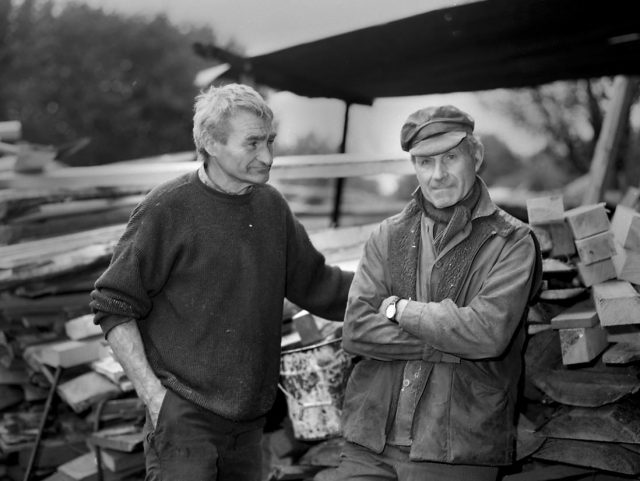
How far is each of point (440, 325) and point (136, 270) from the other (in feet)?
4.33

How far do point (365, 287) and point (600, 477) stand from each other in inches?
56.5

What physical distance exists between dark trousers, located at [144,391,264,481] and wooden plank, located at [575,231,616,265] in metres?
1.82

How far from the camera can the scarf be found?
3.01 meters

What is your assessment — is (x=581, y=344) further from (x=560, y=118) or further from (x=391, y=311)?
(x=560, y=118)

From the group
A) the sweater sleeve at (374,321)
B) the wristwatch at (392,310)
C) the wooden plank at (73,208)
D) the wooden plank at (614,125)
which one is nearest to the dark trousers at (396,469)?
the sweater sleeve at (374,321)

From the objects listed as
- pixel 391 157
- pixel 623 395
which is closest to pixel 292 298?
pixel 623 395

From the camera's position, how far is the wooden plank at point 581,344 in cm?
333

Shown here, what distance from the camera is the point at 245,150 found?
10.8 ft

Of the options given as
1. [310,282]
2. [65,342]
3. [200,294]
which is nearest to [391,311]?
[310,282]

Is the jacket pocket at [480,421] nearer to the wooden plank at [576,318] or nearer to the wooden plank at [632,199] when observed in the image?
the wooden plank at [576,318]

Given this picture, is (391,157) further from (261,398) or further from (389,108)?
(261,398)

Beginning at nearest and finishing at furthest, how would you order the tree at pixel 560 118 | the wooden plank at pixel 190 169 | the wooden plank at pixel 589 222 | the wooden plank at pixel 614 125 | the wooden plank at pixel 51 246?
1. the wooden plank at pixel 589 222
2. the wooden plank at pixel 51 246
3. the wooden plank at pixel 190 169
4. the wooden plank at pixel 614 125
5. the tree at pixel 560 118

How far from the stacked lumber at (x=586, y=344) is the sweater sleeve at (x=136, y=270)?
186 cm

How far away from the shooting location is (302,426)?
148 inches
